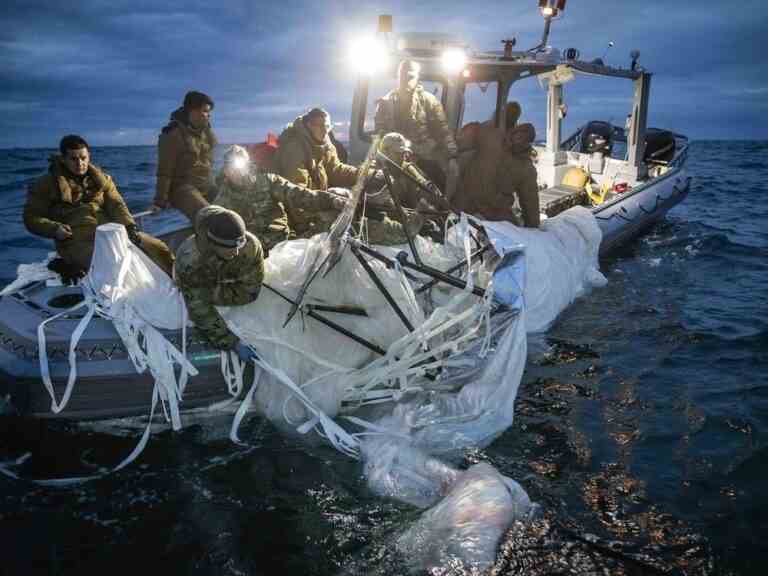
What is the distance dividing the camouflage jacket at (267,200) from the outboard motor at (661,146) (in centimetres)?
1059

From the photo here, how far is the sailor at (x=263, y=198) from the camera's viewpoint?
178 inches

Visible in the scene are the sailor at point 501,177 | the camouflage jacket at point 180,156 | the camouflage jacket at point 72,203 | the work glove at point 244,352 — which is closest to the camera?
the work glove at point 244,352

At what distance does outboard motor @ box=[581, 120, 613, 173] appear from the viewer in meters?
11.8

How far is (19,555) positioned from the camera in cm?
325

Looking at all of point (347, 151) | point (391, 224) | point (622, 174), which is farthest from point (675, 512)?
point (622, 174)

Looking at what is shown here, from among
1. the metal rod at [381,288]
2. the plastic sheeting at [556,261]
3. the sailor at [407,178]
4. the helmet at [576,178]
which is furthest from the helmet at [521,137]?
the helmet at [576,178]

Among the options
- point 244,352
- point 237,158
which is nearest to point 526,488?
point 244,352

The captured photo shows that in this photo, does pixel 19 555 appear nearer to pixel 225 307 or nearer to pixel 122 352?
pixel 122 352

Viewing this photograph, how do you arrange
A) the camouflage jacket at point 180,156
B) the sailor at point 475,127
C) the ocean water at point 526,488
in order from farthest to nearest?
the sailor at point 475,127, the camouflage jacket at point 180,156, the ocean water at point 526,488

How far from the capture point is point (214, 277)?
151 inches

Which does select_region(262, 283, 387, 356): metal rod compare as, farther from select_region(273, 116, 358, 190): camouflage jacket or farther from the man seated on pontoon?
select_region(273, 116, 358, 190): camouflage jacket

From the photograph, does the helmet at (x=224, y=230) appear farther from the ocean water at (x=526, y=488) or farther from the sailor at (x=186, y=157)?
the sailor at (x=186, y=157)

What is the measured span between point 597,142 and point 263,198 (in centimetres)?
1003

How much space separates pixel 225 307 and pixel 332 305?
817mm
